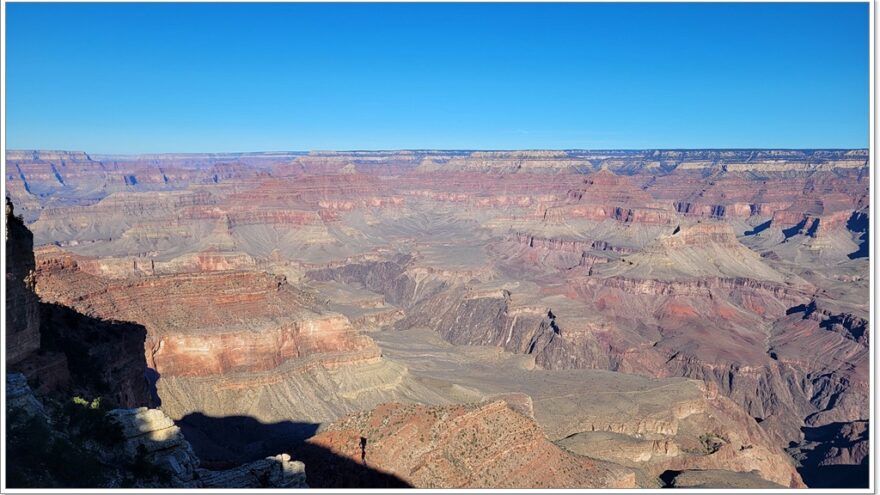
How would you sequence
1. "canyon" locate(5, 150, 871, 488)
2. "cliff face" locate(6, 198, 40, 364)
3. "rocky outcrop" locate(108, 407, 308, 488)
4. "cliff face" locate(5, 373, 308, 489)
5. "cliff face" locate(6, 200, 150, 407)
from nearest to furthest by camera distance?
"cliff face" locate(5, 373, 308, 489), "rocky outcrop" locate(108, 407, 308, 488), "cliff face" locate(6, 198, 40, 364), "cliff face" locate(6, 200, 150, 407), "canyon" locate(5, 150, 871, 488)

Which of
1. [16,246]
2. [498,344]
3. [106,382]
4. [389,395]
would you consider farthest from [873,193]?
[498,344]

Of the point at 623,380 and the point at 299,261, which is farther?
the point at 299,261

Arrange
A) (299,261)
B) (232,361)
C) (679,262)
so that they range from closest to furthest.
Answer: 1. (232,361)
2. (679,262)
3. (299,261)

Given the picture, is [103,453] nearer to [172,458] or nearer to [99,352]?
[172,458]

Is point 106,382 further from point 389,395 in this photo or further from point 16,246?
point 389,395

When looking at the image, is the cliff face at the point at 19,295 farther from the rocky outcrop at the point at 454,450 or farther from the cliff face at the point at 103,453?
the rocky outcrop at the point at 454,450

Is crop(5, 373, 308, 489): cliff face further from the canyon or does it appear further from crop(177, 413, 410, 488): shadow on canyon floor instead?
crop(177, 413, 410, 488): shadow on canyon floor

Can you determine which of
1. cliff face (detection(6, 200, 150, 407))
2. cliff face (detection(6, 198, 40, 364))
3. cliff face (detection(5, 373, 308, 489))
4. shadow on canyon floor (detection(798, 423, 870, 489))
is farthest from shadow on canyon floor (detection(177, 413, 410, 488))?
shadow on canyon floor (detection(798, 423, 870, 489))

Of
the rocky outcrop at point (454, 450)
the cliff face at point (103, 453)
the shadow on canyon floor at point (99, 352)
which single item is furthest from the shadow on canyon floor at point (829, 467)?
the shadow on canyon floor at point (99, 352)
